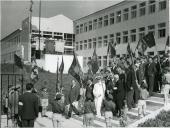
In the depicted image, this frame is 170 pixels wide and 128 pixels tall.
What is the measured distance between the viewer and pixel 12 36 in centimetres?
5847

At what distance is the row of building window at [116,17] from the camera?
28.7 m

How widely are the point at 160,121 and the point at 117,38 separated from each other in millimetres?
26274

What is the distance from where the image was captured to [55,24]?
5391 cm

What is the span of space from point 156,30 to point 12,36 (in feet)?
117

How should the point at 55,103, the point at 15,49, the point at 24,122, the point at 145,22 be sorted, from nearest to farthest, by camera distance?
the point at 24,122, the point at 55,103, the point at 145,22, the point at 15,49

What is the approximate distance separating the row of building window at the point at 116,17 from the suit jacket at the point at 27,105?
2065 cm

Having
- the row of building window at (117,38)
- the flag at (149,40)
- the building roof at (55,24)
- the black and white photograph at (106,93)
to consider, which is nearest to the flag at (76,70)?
the black and white photograph at (106,93)

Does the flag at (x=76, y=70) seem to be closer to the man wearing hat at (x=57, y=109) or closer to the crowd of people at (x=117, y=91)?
the crowd of people at (x=117, y=91)

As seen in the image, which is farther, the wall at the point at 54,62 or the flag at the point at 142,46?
the wall at the point at 54,62

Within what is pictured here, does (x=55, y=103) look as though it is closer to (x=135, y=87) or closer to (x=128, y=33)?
(x=135, y=87)

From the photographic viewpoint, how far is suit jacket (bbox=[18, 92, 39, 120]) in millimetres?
8180

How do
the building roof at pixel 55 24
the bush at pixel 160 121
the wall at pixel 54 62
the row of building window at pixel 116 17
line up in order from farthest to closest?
the building roof at pixel 55 24 < the wall at pixel 54 62 < the row of building window at pixel 116 17 < the bush at pixel 160 121

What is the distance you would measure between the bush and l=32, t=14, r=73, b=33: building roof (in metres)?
41.6

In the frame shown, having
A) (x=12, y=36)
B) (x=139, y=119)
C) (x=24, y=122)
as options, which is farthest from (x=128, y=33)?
(x=12, y=36)
